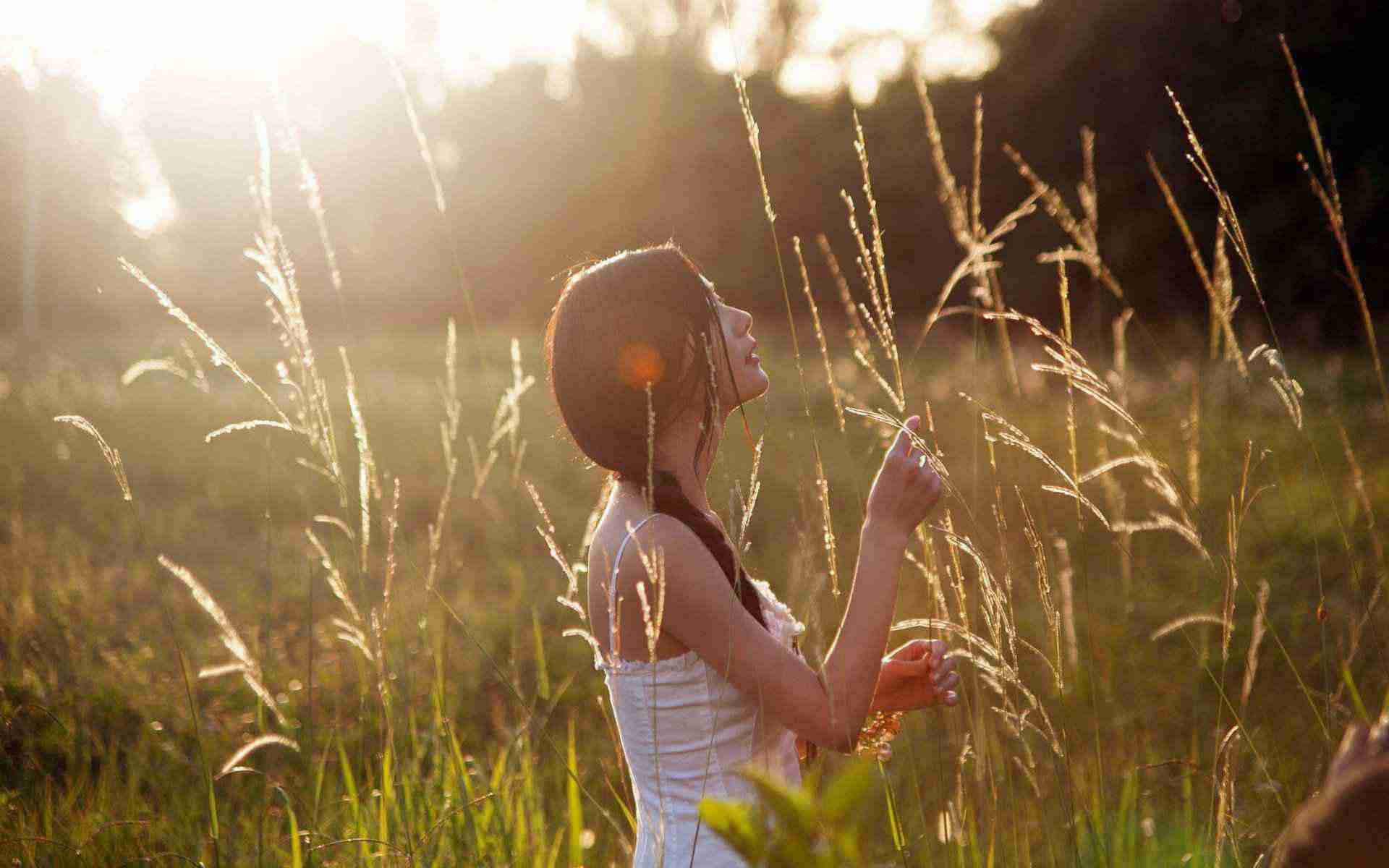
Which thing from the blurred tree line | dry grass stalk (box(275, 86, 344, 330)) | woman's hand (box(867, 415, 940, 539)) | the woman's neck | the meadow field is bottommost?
the meadow field

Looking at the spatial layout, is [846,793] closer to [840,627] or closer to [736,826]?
[736,826]

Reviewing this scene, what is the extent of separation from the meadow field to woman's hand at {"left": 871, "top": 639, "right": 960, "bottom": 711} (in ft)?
0.19

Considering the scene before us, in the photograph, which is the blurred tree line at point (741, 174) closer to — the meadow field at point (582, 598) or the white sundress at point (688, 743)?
the meadow field at point (582, 598)

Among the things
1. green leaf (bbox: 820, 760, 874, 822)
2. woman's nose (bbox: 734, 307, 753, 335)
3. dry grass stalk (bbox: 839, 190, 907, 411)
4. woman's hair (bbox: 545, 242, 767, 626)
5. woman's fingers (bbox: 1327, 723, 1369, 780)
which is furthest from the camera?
woman's nose (bbox: 734, 307, 753, 335)

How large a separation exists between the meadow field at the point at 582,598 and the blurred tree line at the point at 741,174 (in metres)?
2.66

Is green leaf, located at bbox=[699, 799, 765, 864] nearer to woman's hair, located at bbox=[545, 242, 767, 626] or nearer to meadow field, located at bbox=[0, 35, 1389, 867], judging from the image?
meadow field, located at bbox=[0, 35, 1389, 867]

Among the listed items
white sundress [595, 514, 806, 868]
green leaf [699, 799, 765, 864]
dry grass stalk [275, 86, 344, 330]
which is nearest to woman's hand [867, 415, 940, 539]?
white sundress [595, 514, 806, 868]

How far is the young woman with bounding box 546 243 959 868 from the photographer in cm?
160

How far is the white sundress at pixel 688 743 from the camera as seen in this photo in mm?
1732

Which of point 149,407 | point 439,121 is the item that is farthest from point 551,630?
point 439,121

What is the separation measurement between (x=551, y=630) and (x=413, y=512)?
Answer: 200 cm

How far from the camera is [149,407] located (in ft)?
31.2

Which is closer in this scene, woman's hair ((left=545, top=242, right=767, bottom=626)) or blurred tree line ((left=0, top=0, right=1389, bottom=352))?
woman's hair ((left=545, top=242, right=767, bottom=626))

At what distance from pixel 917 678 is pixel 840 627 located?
0.36 m
